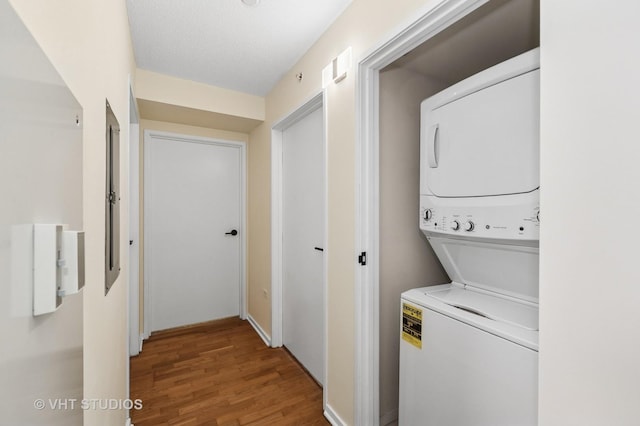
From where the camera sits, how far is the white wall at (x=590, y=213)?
621 mm

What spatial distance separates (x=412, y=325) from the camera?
1.40 meters

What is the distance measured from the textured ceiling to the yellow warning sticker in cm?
166

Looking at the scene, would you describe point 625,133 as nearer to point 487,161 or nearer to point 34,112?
point 487,161

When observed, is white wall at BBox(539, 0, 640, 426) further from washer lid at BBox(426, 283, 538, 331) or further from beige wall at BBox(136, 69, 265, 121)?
beige wall at BBox(136, 69, 265, 121)

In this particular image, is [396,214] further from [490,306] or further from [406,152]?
[490,306]

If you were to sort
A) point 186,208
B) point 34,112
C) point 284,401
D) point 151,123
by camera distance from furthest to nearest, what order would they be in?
point 186,208 → point 151,123 → point 284,401 → point 34,112

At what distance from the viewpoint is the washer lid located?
1090 mm

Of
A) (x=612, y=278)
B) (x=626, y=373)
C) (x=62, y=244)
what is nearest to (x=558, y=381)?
(x=626, y=373)

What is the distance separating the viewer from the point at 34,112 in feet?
1.30

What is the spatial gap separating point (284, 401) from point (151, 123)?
108 inches

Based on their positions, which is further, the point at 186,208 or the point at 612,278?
the point at 186,208

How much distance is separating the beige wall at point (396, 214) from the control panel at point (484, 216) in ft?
0.67

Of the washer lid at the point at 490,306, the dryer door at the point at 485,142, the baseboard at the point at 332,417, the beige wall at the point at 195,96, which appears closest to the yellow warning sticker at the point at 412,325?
the washer lid at the point at 490,306

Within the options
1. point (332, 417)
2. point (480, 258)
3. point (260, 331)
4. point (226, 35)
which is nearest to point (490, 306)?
point (480, 258)
